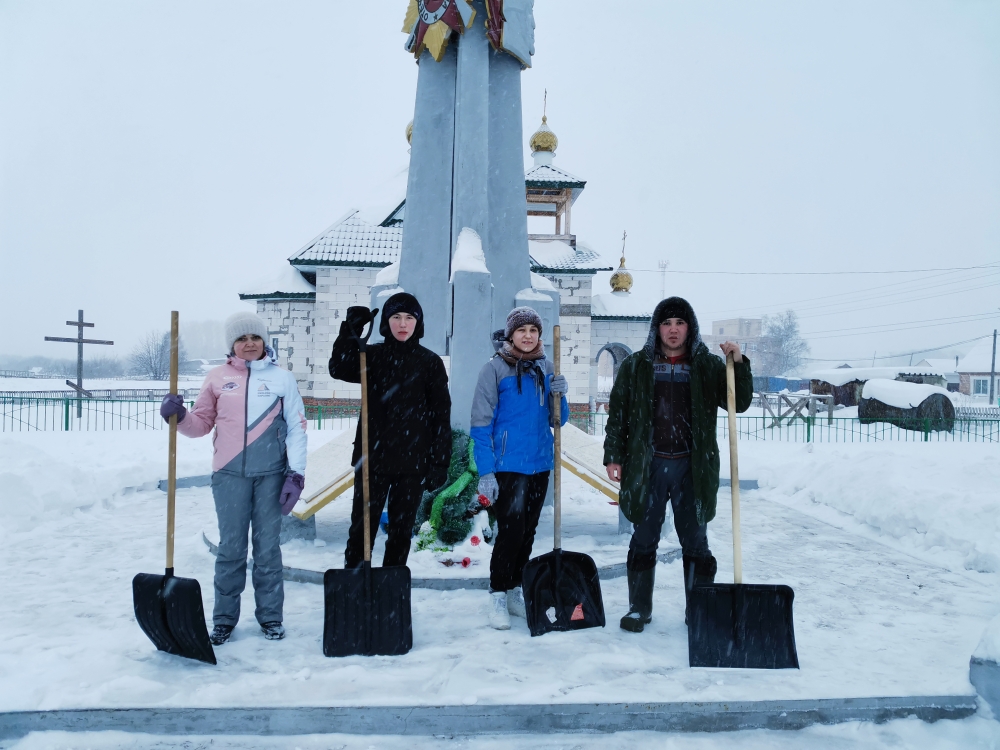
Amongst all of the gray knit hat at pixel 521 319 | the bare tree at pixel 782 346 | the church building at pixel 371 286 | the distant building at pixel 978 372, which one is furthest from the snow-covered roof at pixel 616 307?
the bare tree at pixel 782 346

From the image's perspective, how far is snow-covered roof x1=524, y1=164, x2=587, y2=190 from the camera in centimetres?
2147

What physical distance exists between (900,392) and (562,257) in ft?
38.1

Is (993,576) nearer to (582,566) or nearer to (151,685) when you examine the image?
(582,566)

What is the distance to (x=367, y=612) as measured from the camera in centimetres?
326

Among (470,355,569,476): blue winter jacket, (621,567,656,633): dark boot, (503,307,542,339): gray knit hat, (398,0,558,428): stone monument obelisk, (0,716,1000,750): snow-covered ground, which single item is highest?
(398,0,558,428): stone monument obelisk

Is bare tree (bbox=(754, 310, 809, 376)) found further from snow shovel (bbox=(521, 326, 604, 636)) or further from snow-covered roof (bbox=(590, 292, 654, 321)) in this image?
snow shovel (bbox=(521, 326, 604, 636))

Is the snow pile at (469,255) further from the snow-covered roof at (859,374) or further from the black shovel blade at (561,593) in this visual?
the snow-covered roof at (859,374)

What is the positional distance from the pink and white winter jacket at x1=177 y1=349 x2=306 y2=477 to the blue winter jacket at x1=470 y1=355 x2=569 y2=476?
0.98 m

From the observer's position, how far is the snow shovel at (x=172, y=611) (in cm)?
305

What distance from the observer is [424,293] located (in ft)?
19.7

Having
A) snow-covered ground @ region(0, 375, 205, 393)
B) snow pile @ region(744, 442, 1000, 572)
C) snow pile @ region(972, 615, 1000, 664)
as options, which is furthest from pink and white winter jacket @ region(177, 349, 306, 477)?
snow-covered ground @ region(0, 375, 205, 393)

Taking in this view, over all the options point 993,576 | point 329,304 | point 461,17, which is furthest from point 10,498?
point 329,304

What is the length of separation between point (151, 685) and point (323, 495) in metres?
2.07

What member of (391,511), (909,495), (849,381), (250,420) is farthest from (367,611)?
(849,381)
